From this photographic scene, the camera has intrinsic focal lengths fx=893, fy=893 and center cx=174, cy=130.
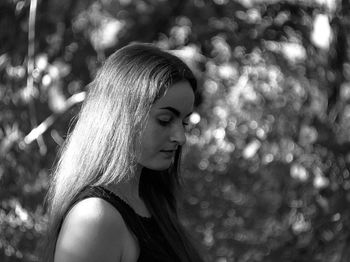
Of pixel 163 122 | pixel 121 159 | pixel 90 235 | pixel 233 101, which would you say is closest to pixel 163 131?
pixel 163 122

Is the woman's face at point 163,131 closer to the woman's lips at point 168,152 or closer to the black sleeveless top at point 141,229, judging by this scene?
the woman's lips at point 168,152

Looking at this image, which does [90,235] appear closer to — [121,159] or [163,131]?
[121,159]

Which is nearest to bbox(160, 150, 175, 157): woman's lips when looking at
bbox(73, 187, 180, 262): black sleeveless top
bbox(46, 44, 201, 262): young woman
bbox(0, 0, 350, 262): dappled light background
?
bbox(46, 44, 201, 262): young woman

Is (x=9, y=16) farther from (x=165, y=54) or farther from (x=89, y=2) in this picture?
(x=165, y=54)

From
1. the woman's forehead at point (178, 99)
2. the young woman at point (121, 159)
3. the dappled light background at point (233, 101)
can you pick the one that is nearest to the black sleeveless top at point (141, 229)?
the young woman at point (121, 159)

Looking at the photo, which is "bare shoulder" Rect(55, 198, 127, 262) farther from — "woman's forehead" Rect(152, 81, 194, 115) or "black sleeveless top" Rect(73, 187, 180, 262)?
"woman's forehead" Rect(152, 81, 194, 115)

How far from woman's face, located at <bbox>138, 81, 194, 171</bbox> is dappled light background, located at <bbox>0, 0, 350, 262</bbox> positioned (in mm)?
1674

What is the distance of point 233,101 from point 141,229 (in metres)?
3.00

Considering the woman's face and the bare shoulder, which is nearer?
the bare shoulder

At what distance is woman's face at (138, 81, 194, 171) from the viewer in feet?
6.43

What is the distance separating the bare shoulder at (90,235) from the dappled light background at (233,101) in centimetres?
187

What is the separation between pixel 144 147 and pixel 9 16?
2.17m

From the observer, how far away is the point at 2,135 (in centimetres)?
411

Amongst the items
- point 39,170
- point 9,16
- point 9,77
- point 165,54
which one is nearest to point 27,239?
point 39,170
